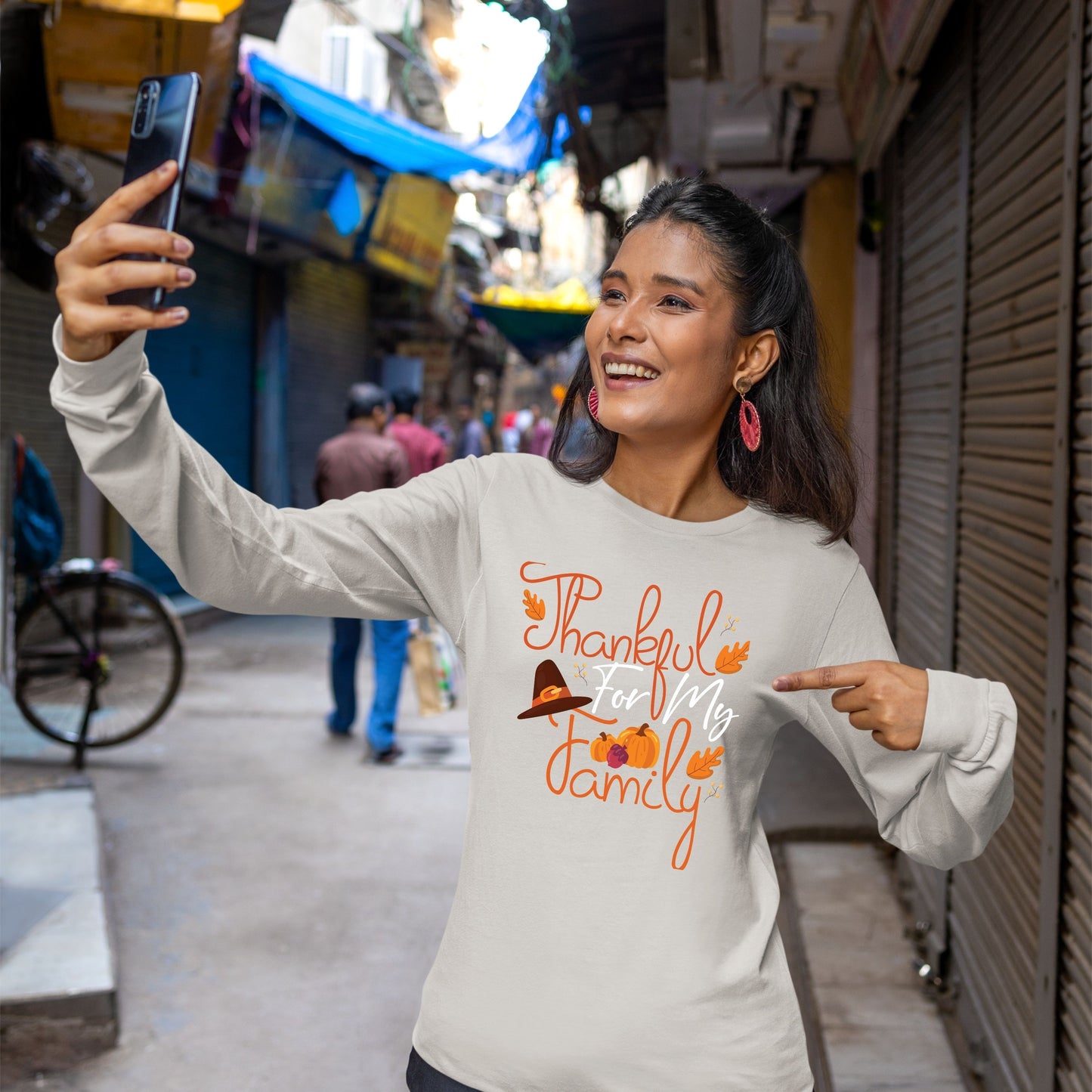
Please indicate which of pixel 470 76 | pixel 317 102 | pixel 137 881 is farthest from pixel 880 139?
pixel 470 76

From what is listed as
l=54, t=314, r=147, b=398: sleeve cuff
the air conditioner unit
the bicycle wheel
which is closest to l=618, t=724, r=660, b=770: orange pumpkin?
l=54, t=314, r=147, b=398: sleeve cuff

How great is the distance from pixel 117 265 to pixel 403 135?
9.89 m

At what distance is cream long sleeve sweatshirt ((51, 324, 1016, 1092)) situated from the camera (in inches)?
59.1

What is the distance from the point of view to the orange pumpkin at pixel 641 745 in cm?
156

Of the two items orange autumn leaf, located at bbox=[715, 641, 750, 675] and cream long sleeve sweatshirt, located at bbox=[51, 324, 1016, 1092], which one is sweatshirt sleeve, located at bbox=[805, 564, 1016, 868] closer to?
cream long sleeve sweatshirt, located at bbox=[51, 324, 1016, 1092]

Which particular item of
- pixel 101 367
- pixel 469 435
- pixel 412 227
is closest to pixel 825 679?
pixel 101 367

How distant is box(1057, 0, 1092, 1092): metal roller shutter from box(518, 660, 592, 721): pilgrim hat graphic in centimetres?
128

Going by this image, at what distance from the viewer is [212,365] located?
39.0ft

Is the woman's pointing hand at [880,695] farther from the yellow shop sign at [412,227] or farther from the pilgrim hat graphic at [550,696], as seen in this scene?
the yellow shop sign at [412,227]

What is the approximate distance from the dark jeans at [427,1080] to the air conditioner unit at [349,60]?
14.4m

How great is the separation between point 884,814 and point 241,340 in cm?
1187

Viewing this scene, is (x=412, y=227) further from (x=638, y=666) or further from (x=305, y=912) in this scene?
(x=638, y=666)

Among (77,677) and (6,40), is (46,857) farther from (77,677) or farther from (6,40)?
(6,40)

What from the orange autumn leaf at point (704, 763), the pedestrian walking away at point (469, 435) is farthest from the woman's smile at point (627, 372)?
the pedestrian walking away at point (469, 435)
